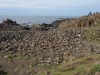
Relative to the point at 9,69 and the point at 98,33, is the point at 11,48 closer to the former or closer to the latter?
the point at 9,69

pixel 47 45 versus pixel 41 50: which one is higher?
pixel 47 45

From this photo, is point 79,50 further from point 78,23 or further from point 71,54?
point 78,23

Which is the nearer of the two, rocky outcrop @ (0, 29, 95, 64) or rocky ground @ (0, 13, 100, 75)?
rocky ground @ (0, 13, 100, 75)

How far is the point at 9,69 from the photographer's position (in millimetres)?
19562

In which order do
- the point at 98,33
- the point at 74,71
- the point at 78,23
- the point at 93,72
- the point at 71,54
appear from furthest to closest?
the point at 78,23 → the point at 98,33 → the point at 71,54 → the point at 74,71 → the point at 93,72

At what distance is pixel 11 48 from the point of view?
2373cm

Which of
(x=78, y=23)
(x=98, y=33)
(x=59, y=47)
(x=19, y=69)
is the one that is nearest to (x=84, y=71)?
(x=19, y=69)

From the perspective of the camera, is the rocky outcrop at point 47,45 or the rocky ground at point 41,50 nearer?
the rocky ground at point 41,50

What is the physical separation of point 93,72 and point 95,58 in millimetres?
2144

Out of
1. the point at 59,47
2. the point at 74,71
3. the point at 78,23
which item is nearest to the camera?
the point at 74,71

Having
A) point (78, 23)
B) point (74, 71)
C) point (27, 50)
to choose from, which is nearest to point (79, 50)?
point (27, 50)

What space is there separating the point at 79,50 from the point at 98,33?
554 centimetres

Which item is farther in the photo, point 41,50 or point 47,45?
point 47,45

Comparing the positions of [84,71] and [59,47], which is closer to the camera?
[84,71]
